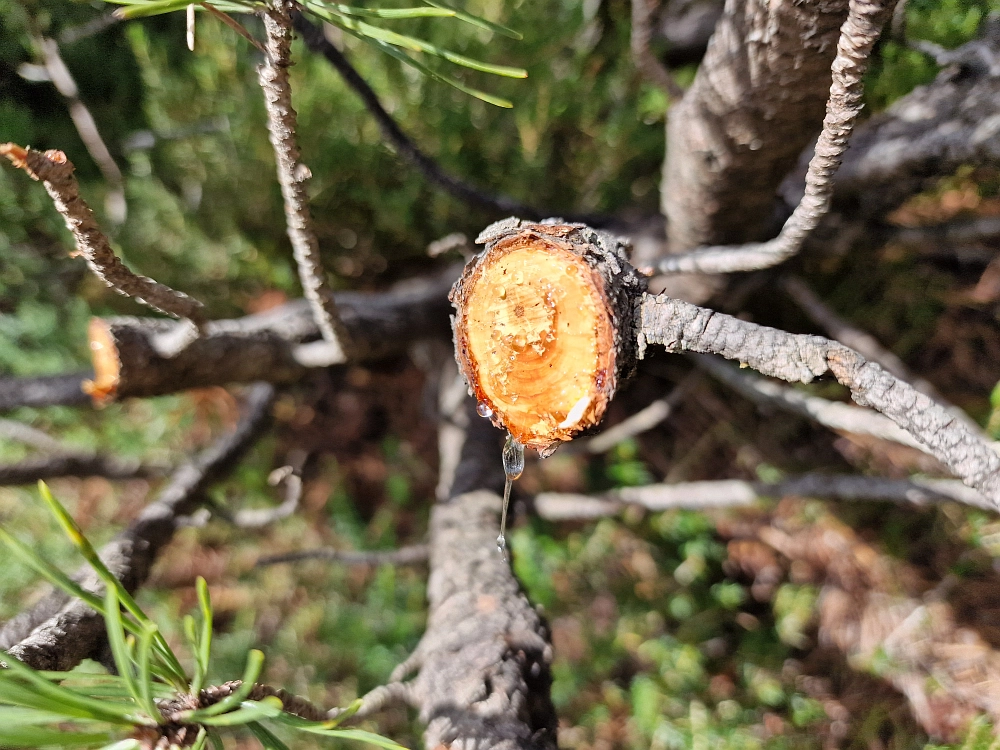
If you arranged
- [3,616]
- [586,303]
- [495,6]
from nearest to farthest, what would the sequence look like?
[586,303], [495,6], [3,616]

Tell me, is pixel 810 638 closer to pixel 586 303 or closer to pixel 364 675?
pixel 364 675

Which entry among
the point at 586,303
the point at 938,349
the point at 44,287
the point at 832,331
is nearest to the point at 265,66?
the point at 586,303

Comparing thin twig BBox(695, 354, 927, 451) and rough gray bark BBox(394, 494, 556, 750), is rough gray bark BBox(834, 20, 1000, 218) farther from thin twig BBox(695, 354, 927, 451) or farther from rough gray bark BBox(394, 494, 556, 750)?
rough gray bark BBox(394, 494, 556, 750)

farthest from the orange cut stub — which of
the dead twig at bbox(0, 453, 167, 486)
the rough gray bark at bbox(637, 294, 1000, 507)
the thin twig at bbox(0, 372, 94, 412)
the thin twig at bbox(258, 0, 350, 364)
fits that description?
the dead twig at bbox(0, 453, 167, 486)

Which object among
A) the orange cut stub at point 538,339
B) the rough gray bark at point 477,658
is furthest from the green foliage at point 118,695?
the orange cut stub at point 538,339

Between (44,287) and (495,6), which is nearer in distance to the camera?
(495,6)

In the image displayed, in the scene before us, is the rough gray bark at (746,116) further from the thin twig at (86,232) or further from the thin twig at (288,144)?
the thin twig at (86,232)
